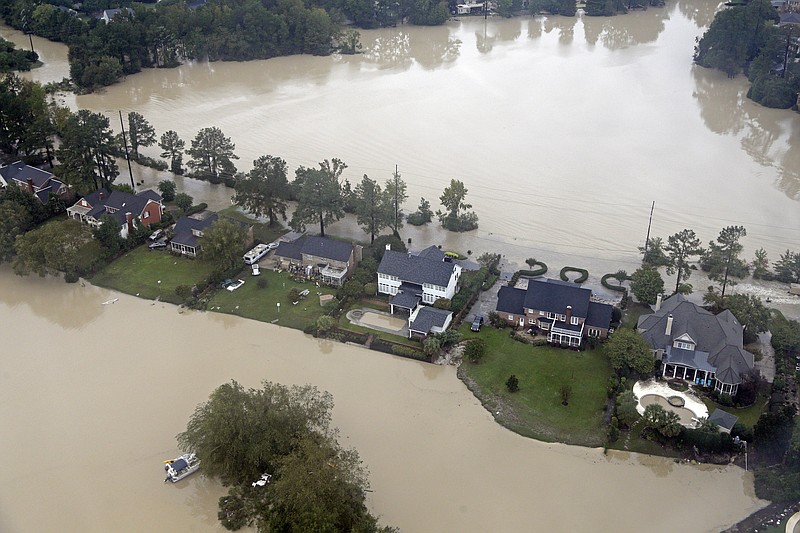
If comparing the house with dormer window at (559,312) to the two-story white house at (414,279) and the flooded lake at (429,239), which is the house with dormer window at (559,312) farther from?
the flooded lake at (429,239)

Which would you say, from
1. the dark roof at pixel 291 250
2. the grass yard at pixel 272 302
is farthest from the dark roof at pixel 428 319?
the dark roof at pixel 291 250

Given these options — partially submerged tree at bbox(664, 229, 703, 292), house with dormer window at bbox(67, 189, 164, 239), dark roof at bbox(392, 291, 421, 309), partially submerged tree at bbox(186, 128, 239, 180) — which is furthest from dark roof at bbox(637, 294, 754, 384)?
partially submerged tree at bbox(186, 128, 239, 180)

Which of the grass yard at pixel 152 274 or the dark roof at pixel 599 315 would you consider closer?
the dark roof at pixel 599 315

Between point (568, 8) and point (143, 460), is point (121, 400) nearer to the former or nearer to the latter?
point (143, 460)

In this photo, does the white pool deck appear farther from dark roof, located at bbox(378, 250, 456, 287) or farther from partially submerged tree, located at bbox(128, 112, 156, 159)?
partially submerged tree, located at bbox(128, 112, 156, 159)

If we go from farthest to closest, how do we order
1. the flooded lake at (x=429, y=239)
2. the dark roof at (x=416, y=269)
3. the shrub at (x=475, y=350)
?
the dark roof at (x=416, y=269) < the shrub at (x=475, y=350) < the flooded lake at (x=429, y=239)

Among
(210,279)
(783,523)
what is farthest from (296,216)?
(783,523)
